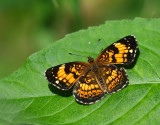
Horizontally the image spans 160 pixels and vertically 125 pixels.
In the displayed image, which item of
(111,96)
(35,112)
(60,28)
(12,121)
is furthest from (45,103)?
(60,28)

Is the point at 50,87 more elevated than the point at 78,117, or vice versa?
the point at 50,87

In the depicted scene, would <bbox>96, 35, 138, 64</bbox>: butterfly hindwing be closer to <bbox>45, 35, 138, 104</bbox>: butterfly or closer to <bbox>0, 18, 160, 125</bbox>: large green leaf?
<bbox>45, 35, 138, 104</bbox>: butterfly

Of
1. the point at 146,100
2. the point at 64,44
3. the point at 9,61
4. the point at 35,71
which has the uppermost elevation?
the point at 64,44

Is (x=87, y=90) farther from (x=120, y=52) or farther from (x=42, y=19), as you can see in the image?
(x=42, y=19)

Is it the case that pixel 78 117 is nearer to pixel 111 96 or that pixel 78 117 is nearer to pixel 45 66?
pixel 111 96

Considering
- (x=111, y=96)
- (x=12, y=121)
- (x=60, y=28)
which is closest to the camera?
(x=12, y=121)

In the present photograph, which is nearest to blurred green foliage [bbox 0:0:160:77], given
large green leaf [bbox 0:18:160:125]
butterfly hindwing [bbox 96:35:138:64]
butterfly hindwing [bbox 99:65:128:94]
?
large green leaf [bbox 0:18:160:125]
